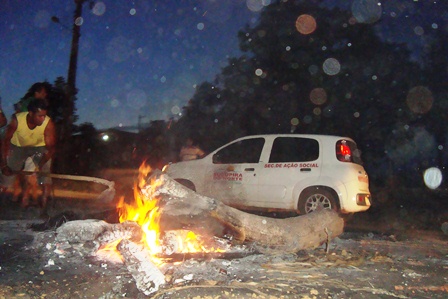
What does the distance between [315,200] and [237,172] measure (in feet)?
5.59

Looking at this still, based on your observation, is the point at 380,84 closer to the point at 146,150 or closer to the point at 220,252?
the point at 146,150

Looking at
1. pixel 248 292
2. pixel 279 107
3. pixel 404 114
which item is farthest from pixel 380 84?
pixel 248 292

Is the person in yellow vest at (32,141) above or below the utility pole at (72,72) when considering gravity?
below

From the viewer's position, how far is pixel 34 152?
Answer: 6973 mm

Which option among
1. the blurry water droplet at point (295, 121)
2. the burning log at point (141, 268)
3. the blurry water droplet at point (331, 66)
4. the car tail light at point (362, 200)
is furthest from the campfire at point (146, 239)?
the blurry water droplet at point (331, 66)

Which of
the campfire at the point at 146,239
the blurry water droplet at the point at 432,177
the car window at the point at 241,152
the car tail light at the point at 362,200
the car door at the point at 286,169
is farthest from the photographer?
the blurry water droplet at the point at 432,177

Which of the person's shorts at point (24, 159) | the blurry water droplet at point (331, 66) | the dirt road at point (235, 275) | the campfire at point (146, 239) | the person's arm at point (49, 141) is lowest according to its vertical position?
the dirt road at point (235, 275)

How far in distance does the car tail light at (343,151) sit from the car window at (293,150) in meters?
0.41

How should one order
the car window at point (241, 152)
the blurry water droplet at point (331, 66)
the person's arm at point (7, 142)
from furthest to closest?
the blurry water droplet at point (331, 66) → the car window at point (241, 152) → the person's arm at point (7, 142)

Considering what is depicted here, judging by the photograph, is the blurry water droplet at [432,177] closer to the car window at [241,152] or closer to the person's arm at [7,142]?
the car window at [241,152]

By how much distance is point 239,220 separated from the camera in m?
4.96

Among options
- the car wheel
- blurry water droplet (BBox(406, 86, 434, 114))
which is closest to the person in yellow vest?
the car wheel

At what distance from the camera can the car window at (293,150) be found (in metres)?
8.38

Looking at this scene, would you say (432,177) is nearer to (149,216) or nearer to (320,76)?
(320,76)
